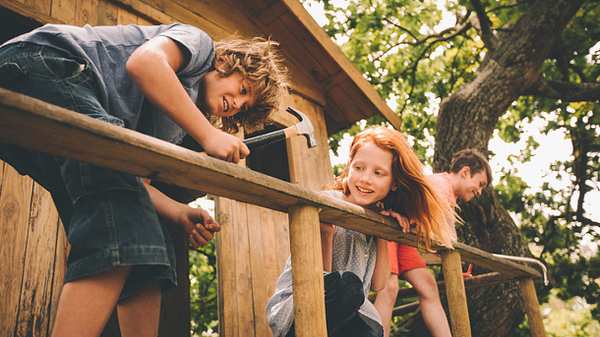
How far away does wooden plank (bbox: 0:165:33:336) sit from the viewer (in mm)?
2967

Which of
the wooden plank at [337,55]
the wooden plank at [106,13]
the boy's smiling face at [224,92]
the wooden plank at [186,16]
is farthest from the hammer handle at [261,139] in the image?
the wooden plank at [337,55]

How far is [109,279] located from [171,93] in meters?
0.65

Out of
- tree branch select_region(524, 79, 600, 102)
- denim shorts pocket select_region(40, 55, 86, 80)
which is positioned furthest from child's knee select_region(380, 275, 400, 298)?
tree branch select_region(524, 79, 600, 102)

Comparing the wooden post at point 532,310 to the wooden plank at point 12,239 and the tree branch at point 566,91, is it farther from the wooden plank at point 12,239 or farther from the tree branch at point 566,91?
the tree branch at point 566,91

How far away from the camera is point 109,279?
1.55 metres

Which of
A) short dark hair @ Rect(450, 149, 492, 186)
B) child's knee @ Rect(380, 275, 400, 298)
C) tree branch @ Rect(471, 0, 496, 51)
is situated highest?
tree branch @ Rect(471, 0, 496, 51)

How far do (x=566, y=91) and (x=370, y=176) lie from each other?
699 cm

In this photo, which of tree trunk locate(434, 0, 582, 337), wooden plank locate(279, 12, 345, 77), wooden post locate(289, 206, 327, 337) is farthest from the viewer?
tree trunk locate(434, 0, 582, 337)

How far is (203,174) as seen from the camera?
1.71m

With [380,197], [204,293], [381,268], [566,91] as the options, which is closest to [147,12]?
[380,197]

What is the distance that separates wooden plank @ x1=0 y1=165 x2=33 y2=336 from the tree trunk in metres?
5.19

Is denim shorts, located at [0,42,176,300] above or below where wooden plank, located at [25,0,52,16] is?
below

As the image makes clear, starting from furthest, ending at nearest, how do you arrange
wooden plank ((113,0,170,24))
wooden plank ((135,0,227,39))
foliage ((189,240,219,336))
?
foliage ((189,240,219,336)) → wooden plank ((135,0,227,39)) → wooden plank ((113,0,170,24))

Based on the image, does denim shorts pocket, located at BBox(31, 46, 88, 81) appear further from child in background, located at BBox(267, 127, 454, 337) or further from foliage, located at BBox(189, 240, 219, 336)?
foliage, located at BBox(189, 240, 219, 336)
